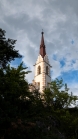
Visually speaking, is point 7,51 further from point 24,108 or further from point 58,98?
→ point 58,98

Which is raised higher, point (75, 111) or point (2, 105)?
point (75, 111)

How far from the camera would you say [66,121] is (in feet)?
83.0

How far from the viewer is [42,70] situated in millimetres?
61344

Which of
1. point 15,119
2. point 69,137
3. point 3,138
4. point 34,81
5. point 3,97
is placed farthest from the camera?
point 34,81

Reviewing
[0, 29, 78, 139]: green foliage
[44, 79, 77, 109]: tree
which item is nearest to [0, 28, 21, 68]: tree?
[0, 29, 78, 139]: green foliage

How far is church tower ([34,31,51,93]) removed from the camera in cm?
5884

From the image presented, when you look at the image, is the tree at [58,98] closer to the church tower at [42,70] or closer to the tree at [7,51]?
the tree at [7,51]

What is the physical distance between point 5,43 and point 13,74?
5.10m

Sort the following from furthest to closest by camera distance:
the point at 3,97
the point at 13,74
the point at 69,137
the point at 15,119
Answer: the point at 69,137 → the point at 13,74 → the point at 3,97 → the point at 15,119

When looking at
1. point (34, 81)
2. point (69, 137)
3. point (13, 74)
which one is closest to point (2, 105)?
point (13, 74)

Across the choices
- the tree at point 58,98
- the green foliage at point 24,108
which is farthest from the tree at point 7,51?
the tree at point 58,98

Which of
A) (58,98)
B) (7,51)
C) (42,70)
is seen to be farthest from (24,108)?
(42,70)

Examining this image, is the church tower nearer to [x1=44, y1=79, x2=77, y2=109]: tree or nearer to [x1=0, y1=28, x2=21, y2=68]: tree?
[x1=44, y1=79, x2=77, y2=109]: tree

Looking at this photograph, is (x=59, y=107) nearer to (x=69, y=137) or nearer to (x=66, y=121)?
(x=66, y=121)
